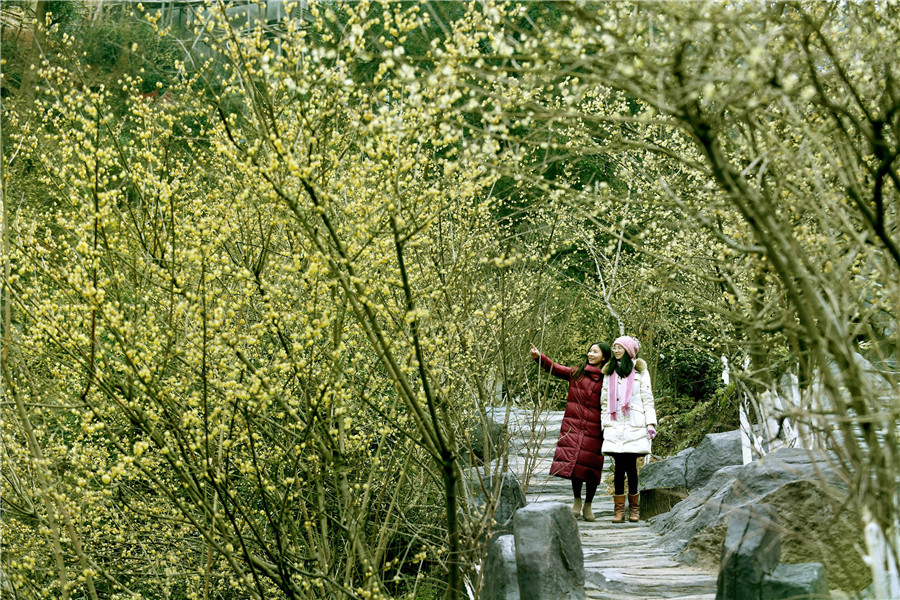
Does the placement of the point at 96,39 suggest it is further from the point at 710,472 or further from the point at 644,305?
the point at 710,472

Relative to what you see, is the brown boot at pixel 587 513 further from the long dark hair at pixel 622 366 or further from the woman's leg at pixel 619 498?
the long dark hair at pixel 622 366

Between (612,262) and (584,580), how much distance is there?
945 cm

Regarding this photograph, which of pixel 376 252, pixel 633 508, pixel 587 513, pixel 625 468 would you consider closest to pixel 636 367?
pixel 625 468

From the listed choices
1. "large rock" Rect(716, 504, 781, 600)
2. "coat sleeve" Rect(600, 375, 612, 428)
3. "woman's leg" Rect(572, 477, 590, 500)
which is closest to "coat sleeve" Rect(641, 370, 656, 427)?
"coat sleeve" Rect(600, 375, 612, 428)

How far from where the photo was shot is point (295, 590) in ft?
15.9

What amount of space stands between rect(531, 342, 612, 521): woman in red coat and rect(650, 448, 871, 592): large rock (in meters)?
0.97

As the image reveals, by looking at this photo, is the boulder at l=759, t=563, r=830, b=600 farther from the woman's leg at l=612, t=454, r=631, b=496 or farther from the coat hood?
the coat hood

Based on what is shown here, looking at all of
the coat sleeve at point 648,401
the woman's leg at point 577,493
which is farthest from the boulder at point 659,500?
the coat sleeve at point 648,401

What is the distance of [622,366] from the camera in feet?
27.5

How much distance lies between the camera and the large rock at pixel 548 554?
20.1 feet

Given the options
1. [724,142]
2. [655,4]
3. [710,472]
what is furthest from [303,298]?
[710,472]

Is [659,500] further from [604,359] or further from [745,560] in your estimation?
[745,560]

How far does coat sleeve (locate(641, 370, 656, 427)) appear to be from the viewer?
8281 mm

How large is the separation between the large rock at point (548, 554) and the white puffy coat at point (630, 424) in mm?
1906
